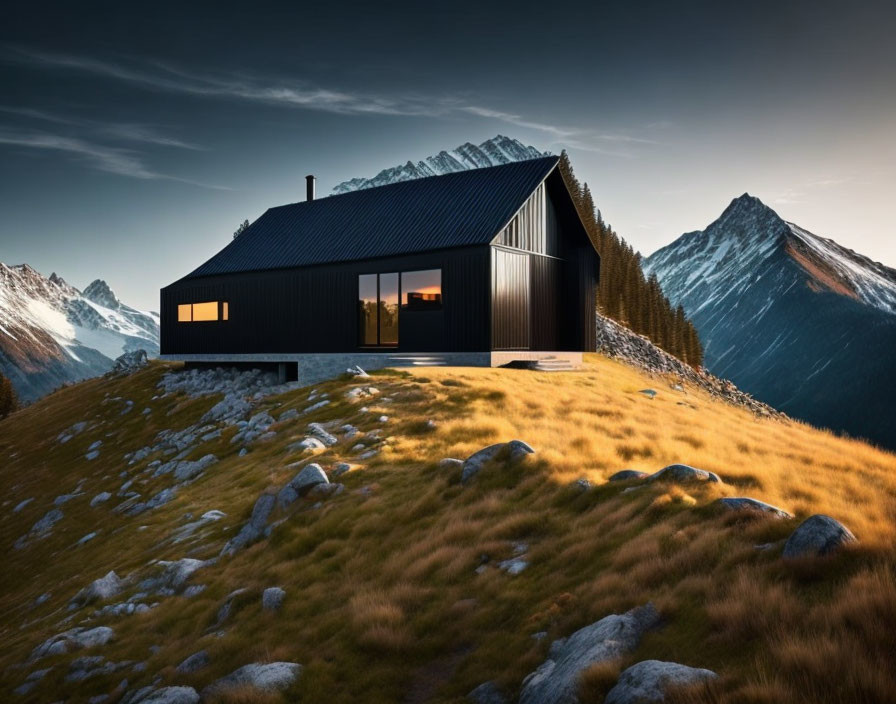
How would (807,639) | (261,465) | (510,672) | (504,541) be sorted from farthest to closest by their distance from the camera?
(261,465) → (504,541) → (510,672) → (807,639)

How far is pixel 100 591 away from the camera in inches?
495

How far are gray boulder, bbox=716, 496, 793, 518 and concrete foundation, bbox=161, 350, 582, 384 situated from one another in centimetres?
1960

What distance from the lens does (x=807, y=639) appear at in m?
4.71

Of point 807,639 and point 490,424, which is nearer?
point 807,639

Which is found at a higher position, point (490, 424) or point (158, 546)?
point (490, 424)

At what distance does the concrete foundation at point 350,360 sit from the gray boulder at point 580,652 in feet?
69.6

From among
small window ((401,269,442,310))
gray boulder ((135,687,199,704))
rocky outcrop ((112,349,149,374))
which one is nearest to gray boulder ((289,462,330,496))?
gray boulder ((135,687,199,704))

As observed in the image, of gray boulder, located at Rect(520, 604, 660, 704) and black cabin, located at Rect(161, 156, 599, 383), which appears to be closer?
gray boulder, located at Rect(520, 604, 660, 704)

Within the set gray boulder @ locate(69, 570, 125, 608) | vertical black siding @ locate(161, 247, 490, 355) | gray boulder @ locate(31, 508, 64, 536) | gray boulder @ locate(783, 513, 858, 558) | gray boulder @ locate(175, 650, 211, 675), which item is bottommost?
gray boulder @ locate(31, 508, 64, 536)

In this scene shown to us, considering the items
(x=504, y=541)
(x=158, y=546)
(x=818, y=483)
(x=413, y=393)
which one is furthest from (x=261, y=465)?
(x=818, y=483)

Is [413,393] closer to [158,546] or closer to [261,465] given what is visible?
[261,465]

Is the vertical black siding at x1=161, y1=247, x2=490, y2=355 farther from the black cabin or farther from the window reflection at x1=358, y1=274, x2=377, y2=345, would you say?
the window reflection at x1=358, y1=274, x2=377, y2=345

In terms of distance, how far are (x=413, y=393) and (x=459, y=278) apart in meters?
9.66

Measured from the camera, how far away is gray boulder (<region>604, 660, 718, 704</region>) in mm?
4559
